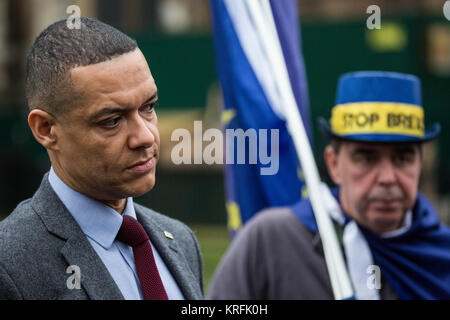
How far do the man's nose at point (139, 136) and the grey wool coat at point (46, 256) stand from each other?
0.93 ft

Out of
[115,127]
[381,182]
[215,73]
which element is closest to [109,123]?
[115,127]

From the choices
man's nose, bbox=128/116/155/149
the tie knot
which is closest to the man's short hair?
man's nose, bbox=128/116/155/149

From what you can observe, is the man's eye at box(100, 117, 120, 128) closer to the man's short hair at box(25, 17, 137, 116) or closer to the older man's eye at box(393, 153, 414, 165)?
the man's short hair at box(25, 17, 137, 116)

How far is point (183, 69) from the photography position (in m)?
16.6

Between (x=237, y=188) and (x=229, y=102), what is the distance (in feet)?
1.72

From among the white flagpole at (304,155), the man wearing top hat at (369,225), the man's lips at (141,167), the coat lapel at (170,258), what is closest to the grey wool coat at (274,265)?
the man wearing top hat at (369,225)

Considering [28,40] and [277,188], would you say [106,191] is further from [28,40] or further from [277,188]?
[28,40]

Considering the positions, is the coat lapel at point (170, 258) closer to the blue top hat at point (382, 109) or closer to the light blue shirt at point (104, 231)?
the light blue shirt at point (104, 231)

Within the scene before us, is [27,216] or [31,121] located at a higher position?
[31,121]

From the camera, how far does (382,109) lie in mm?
3453

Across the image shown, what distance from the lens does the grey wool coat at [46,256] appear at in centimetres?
148

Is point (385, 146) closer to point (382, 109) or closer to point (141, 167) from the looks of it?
point (382, 109)

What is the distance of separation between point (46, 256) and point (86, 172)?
20cm
